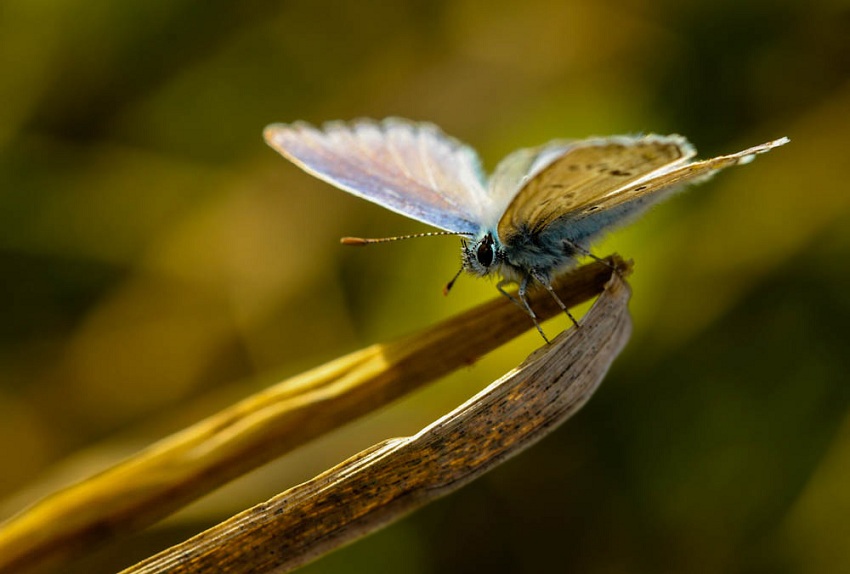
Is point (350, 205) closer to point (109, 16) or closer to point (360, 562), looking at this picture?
point (109, 16)

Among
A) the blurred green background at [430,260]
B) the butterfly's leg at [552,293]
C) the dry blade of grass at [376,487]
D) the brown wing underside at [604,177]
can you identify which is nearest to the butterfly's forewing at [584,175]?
the brown wing underside at [604,177]

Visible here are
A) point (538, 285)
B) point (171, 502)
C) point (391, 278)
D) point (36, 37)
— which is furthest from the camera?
point (36, 37)

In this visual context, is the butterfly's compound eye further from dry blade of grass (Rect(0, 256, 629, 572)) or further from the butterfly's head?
dry blade of grass (Rect(0, 256, 629, 572))

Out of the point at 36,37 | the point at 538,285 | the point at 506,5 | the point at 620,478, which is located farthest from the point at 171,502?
the point at 506,5

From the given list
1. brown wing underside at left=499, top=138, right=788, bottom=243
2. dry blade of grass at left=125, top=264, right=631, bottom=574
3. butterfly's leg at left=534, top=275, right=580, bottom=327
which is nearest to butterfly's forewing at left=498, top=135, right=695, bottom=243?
brown wing underside at left=499, top=138, right=788, bottom=243

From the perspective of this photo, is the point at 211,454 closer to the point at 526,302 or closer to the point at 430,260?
the point at 526,302

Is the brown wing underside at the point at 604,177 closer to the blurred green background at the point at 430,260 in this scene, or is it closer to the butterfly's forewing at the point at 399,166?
the butterfly's forewing at the point at 399,166
